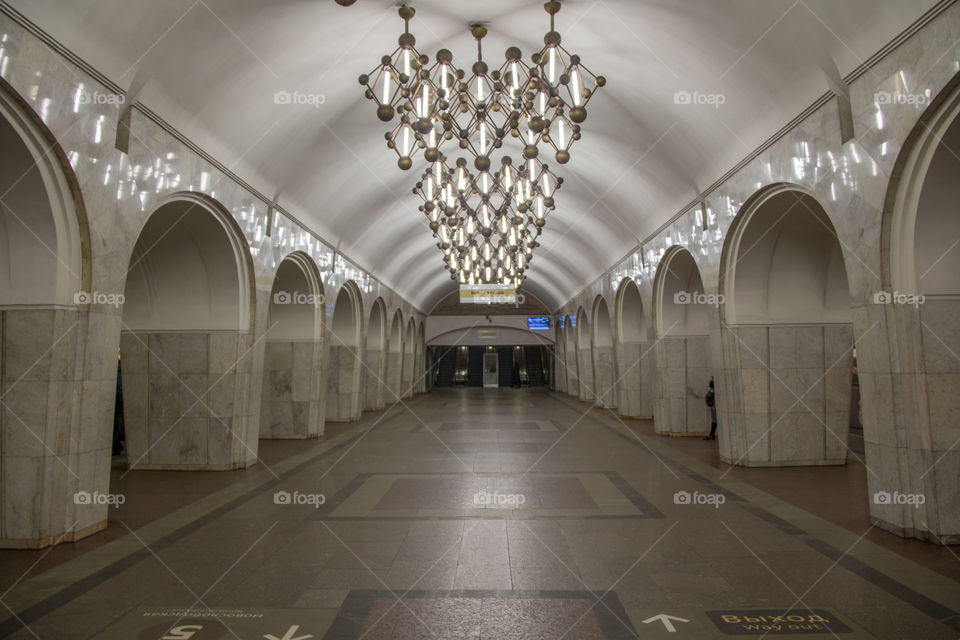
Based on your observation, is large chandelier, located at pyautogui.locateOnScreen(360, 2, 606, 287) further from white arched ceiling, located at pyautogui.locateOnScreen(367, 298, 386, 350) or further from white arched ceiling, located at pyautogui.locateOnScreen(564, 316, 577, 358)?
white arched ceiling, located at pyautogui.locateOnScreen(564, 316, 577, 358)

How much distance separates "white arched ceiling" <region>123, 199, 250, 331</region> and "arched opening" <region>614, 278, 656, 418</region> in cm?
964

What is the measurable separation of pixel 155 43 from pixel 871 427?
7.66m

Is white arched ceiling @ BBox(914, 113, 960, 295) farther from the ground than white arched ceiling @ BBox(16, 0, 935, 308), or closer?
closer

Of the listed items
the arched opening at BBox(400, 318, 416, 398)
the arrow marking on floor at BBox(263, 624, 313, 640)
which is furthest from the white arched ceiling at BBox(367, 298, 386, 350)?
the arrow marking on floor at BBox(263, 624, 313, 640)

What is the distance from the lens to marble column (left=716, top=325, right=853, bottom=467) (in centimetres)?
809

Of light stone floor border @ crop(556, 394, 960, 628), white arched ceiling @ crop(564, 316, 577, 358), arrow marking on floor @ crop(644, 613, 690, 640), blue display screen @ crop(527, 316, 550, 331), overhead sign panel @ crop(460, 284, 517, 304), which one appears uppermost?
overhead sign panel @ crop(460, 284, 517, 304)

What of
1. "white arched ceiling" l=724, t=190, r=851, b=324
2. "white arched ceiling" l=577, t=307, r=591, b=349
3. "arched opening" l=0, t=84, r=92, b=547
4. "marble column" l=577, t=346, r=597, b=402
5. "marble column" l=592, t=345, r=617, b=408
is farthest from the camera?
"white arched ceiling" l=577, t=307, r=591, b=349

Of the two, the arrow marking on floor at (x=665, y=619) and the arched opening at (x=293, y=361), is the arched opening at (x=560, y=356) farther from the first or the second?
the arrow marking on floor at (x=665, y=619)

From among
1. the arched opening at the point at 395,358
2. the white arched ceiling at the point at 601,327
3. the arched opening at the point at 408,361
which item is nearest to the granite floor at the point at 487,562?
the white arched ceiling at the point at 601,327

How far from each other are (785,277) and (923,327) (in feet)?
11.7

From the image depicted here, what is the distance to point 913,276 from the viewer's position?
4.77m

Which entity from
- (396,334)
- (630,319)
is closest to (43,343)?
(630,319)

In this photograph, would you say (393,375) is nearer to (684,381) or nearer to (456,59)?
(684,381)

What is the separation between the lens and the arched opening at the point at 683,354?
1157 cm
